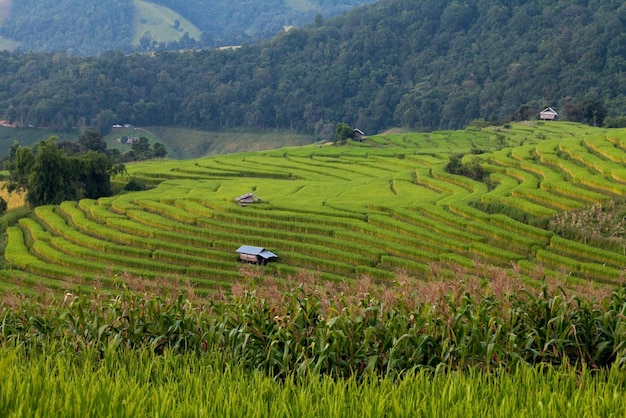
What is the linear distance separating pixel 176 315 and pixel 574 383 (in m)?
6.25

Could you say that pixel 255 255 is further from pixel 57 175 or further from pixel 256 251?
pixel 57 175

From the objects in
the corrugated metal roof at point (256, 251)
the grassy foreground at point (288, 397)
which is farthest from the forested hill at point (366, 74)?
the grassy foreground at point (288, 397)

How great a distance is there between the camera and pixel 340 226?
103ft

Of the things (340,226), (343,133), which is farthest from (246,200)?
(343,133)

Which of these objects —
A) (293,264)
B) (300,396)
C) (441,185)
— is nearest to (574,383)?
(300,396)

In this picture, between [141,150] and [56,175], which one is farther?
[141,150]

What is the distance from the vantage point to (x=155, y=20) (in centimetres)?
19738

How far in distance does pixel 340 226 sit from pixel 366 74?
A: 75.2 meters

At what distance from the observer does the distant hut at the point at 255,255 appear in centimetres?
2742

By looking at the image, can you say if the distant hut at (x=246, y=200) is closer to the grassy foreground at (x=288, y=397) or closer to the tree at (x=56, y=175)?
the tree at (x=56, y=175)

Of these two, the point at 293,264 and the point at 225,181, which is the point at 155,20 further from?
the point at 293,264

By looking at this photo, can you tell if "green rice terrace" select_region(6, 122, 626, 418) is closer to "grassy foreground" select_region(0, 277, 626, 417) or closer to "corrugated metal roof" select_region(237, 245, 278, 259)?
"grassy foreground" select_region(0, 277, 626, 417)

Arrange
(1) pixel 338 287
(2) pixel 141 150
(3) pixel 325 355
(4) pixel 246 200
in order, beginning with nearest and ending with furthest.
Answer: (3) pixel 325 355
(1) pixel 338 287
(4) pixel 246 200
(2) pixel 141 150

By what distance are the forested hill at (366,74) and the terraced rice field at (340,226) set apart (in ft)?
144
